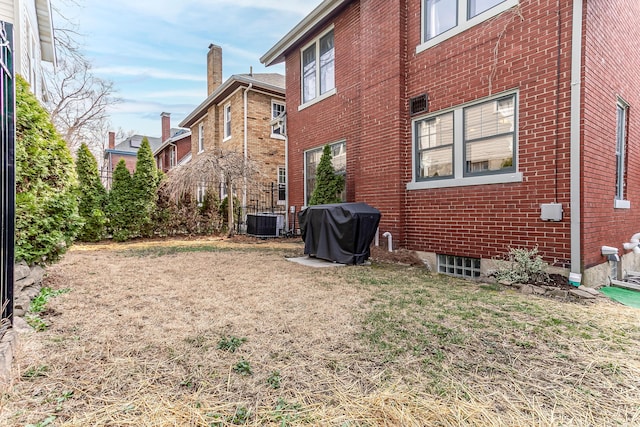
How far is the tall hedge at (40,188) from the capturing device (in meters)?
3.29

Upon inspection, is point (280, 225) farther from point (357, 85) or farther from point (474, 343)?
point (474, 343)

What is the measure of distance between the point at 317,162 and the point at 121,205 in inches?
244

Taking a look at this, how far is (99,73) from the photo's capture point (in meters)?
17.0

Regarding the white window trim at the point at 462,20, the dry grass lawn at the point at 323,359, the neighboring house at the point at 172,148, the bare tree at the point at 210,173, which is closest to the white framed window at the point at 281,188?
the bare tree at the point at 210,173

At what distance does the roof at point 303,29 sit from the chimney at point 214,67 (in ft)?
23.8

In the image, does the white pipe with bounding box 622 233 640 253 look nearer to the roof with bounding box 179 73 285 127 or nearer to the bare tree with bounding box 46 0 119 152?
the roof with bounding box 179 73 285 127

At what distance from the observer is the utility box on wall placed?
15.0ft

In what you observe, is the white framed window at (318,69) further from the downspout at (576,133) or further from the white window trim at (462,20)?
the downspout at (576,133)

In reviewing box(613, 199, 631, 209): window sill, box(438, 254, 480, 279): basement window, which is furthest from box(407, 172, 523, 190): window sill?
box(613, 199, 631, 209): window sill

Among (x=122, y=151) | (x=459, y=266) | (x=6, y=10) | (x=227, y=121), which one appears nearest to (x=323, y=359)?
(x=459, y=266)

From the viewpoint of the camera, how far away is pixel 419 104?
645 centimetres

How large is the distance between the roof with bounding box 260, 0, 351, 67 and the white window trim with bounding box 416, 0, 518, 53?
8.57ft

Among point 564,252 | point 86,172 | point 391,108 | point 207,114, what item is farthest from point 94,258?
point 207,114

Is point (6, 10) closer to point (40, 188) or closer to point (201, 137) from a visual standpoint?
point (40, 188)
